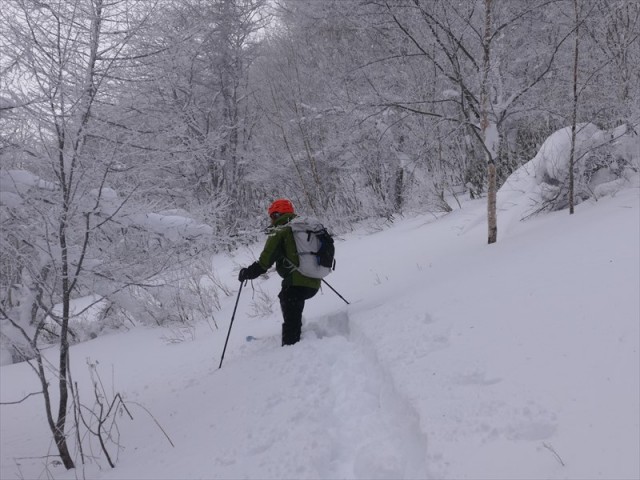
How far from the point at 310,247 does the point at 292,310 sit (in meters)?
0.73

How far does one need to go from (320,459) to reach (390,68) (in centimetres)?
1191

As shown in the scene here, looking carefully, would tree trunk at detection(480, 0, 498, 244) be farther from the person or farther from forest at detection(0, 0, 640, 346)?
the person

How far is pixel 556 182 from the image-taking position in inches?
269

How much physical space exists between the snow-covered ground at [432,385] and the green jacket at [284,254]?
69 cm

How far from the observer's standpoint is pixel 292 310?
16.2 ft

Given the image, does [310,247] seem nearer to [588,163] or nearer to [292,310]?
[292,310]

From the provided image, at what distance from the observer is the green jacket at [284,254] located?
4.83 m

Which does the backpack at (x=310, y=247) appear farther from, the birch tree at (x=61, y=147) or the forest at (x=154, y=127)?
the birch tree at (x=61, y=147)

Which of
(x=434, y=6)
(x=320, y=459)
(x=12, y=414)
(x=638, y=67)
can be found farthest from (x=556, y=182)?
→ (x=12, y=414)

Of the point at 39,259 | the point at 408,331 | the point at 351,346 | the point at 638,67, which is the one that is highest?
the point at 638,67

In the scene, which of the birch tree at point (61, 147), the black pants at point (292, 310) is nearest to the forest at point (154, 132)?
the birch tree at point (61, 147)

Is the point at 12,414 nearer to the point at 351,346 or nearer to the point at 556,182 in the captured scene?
the point at 351,346

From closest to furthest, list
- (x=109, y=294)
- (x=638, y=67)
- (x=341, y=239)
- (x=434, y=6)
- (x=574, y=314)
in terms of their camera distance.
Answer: (x=574, y=314) → (x=109, y=294) → (x=434, y=6) → (x=638, y=67) → (x=341, y=239)

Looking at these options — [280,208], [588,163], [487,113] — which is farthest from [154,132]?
[588,163]
